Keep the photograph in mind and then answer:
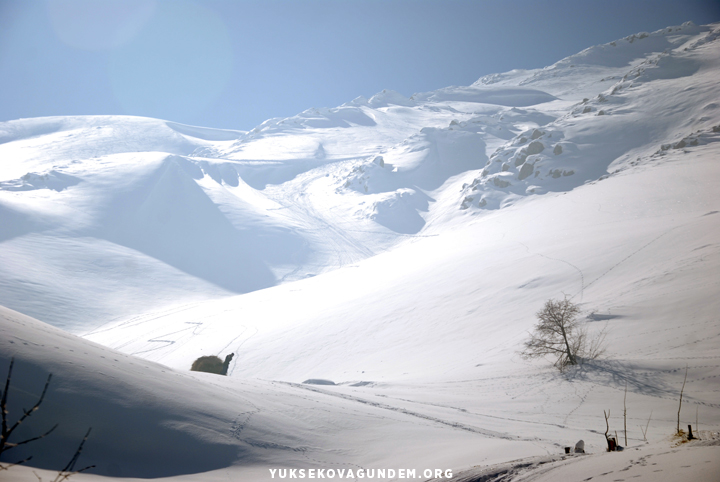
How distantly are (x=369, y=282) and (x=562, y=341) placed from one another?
2536 centimetres

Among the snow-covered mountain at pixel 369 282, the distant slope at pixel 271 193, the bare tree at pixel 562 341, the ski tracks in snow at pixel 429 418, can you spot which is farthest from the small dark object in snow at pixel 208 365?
the distant slope at pixel 271 193

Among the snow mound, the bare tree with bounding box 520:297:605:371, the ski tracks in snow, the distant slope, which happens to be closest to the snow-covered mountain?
the ski tracks in snow

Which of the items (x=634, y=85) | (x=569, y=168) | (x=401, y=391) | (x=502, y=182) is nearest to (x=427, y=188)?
(x=502, y=182)

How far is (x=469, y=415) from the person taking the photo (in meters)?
11.8

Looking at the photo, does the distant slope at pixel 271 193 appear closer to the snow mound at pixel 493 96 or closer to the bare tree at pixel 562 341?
the snow mound at pixel 493 96

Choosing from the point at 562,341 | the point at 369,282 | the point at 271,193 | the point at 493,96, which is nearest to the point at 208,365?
the point at 562,341

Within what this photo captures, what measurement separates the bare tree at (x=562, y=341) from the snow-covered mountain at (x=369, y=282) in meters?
A: 0.74

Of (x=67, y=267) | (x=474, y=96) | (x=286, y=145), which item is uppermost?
(x=474, y=96)

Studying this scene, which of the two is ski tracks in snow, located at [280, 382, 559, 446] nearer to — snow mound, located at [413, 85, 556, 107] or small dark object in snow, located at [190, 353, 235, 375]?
small dark object in snow, located at [190, 353, 235, 375]

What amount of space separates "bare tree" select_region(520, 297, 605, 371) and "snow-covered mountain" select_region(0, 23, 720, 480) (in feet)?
2.43

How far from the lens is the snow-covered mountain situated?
7.46 meters

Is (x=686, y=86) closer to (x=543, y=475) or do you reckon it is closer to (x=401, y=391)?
(x=401, y=391)

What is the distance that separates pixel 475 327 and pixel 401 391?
33.0 ft

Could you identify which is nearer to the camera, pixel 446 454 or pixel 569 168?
pixel 446 454
